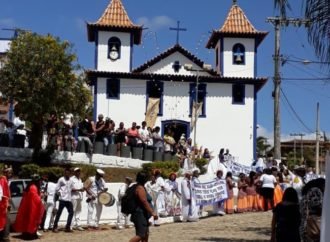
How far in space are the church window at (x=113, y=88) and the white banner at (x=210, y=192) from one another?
23642 mm

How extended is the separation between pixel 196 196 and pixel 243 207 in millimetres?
2679

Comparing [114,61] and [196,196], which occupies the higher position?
[114,61]

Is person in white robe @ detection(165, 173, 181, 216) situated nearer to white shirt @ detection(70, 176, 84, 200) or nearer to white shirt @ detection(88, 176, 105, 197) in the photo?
white shirt @ detection(88, 176, 105, 197)

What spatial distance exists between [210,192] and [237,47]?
26.6 metres

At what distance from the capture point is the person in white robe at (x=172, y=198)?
19.8 metres

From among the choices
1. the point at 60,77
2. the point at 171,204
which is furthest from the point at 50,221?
the point at 60,77

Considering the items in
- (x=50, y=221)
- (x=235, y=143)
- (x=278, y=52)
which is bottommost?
(x=50, y=221)

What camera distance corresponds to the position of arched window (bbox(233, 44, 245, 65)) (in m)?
45.5

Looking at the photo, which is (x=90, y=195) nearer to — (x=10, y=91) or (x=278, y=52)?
(x=10, y=91)

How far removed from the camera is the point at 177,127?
146ft

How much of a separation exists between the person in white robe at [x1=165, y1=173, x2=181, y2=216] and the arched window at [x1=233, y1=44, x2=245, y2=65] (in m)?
26.4

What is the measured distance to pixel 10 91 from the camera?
26.6 meters

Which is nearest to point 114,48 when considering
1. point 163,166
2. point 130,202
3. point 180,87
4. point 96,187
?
point 180,87

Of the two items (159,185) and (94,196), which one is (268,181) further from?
(94,196)
